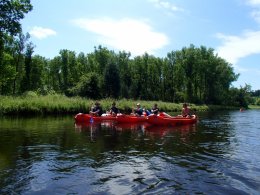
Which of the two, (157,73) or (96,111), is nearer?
(96,111)

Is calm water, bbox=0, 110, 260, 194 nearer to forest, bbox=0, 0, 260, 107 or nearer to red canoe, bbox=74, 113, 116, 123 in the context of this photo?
red canoe, bbox=74, 113, 116, 123

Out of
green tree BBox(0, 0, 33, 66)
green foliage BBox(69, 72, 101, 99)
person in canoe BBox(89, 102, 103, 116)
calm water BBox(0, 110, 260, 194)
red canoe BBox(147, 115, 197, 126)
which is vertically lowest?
calm water BBox(0, 110, 260, 194)

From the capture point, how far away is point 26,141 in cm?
1323

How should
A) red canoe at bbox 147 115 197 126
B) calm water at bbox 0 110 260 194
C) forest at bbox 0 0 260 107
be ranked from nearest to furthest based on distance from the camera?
calm water at bbox 0 110 260 194 < red canoe at bbox 147 115 197 126 < forest at bbox 0 0 260 107

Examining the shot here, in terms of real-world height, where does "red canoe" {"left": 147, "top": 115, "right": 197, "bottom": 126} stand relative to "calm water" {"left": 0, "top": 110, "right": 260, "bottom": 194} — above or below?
above

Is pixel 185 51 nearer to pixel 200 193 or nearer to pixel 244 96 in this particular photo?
pixel 244 96

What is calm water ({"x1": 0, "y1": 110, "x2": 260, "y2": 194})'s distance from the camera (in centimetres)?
712

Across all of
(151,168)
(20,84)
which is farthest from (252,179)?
(20,84)

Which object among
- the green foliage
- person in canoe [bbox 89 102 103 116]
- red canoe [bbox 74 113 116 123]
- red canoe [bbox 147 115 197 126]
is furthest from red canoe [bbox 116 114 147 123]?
the green foliage

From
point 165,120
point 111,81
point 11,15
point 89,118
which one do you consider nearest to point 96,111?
point 89,118

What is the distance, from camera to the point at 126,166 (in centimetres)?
908

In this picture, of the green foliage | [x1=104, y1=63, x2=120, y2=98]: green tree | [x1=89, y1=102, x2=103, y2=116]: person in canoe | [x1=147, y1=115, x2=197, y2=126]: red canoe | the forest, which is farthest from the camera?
the forest

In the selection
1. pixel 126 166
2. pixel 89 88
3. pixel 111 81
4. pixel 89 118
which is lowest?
pixel 126 166

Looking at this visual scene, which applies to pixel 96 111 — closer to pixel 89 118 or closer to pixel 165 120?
pixel 89 118
